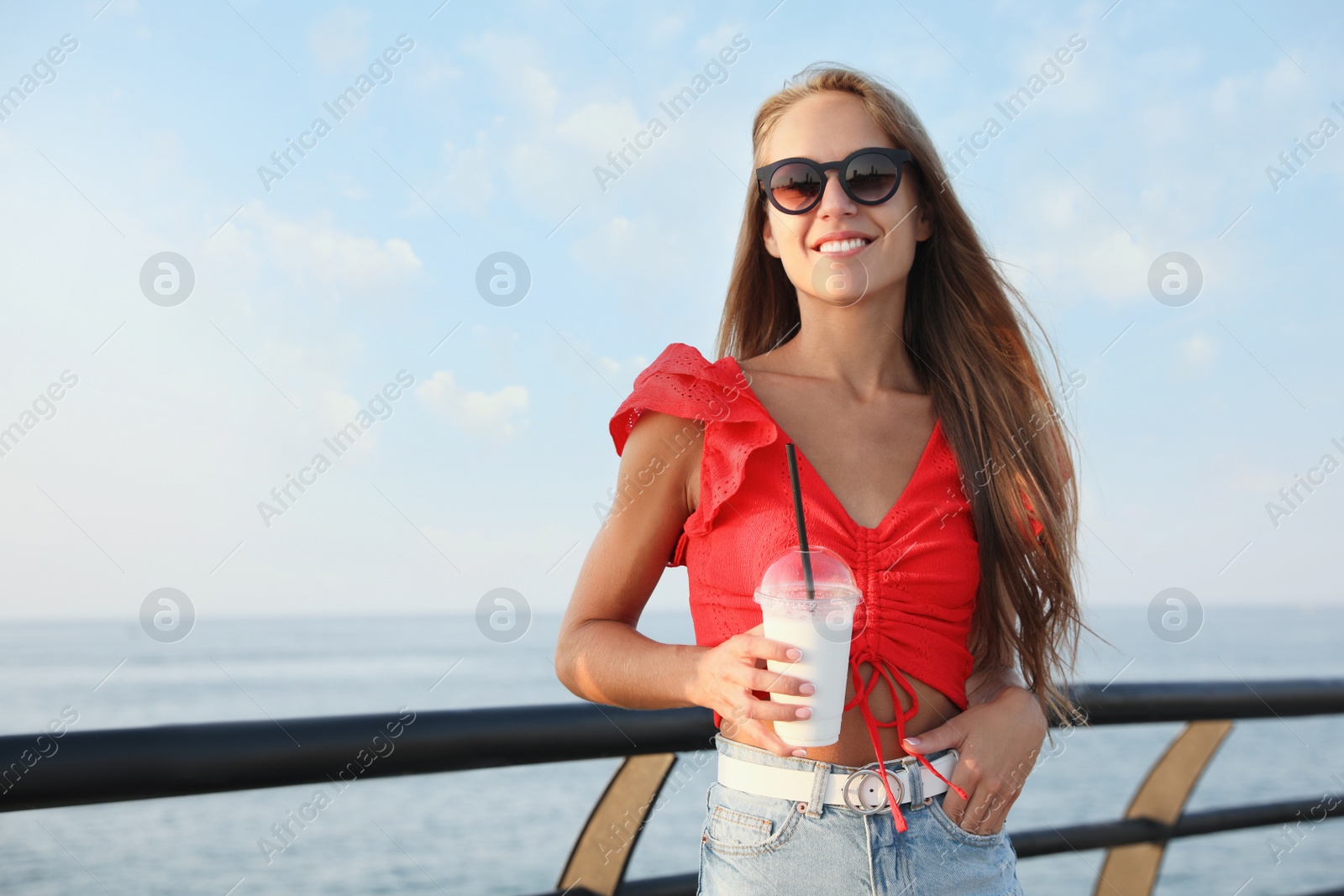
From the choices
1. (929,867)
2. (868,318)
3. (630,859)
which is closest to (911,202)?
(868,318)

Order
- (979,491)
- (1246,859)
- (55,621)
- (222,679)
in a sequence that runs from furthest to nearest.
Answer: (55,621) → (222,679) → (1246,859) → (979,491)

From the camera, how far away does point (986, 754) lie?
1.43m

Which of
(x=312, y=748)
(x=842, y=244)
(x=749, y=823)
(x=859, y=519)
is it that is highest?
(x=842, y=244)

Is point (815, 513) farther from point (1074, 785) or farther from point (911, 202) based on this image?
point (1074, 785)

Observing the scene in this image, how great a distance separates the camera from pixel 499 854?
17922 mm

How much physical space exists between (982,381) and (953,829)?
0.88 metres

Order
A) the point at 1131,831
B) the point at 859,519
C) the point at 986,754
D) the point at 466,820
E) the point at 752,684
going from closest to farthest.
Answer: the point at 752,684 → the point at 986,754 → the point at 859,519 → the point at 1131,831 → the point at 466,820

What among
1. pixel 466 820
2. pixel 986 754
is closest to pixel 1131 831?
pixel 986 754

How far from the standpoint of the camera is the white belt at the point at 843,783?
135 centimetres

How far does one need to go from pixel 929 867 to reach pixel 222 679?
53.2m

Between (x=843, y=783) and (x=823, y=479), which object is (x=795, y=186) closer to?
(x=823, y=479)

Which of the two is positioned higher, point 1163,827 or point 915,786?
point 1163,827

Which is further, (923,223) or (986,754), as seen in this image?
(923,223)

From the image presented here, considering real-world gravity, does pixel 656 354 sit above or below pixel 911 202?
below
